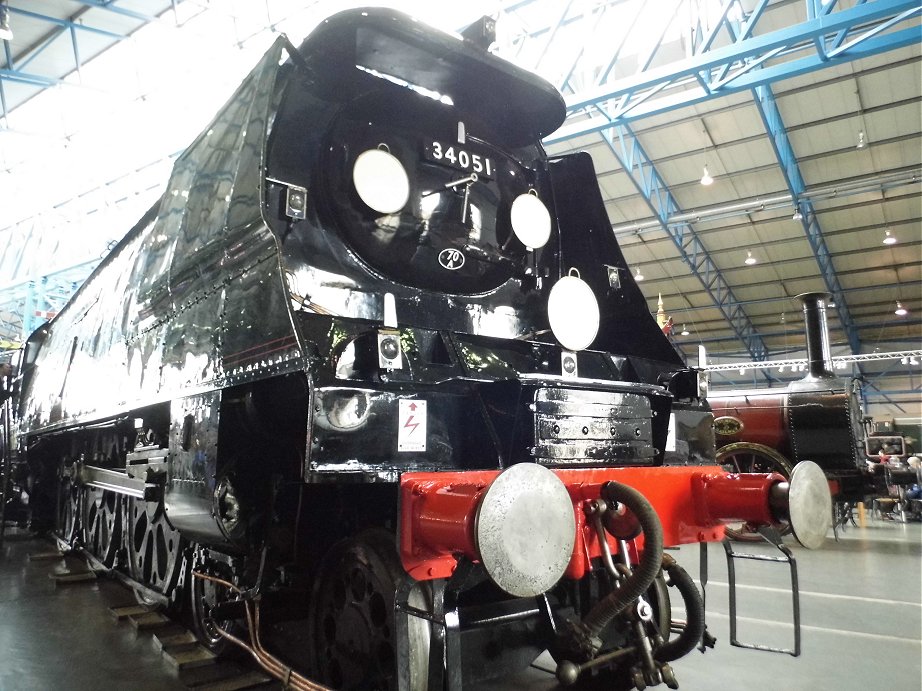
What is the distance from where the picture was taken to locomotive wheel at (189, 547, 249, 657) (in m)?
2.87

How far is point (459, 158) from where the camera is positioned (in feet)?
9.65

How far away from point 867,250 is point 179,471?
20307 mm

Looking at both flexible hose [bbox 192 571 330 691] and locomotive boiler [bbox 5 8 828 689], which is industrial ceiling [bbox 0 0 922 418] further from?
flexible hose [bbox 192 571 330 691]

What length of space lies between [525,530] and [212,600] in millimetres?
2041

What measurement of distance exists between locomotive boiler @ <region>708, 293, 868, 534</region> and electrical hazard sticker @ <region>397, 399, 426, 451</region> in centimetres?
766

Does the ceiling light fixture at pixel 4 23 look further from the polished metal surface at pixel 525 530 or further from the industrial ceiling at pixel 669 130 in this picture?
the polished metal surface at pixel 525 530

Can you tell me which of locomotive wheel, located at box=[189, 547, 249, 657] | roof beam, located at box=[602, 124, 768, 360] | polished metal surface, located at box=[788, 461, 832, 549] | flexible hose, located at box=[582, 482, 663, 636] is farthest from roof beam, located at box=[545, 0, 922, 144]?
locomotive wheel, located at box=[189, 547, 249, 657]

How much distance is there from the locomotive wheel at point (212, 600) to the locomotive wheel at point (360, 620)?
582 millimetres

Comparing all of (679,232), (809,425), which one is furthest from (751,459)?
(679,232)

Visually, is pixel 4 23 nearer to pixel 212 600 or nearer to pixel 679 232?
pixel 212 600

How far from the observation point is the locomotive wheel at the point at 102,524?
191 inches

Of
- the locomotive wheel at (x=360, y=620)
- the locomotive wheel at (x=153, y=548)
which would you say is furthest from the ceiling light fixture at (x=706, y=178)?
the locomotive wheel at (x=360, y=620)

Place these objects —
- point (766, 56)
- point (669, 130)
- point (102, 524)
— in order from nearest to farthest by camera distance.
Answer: point (102, 524), point (766, 56), point (669, 130)

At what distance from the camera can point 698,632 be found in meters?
2.29
